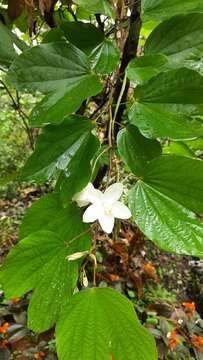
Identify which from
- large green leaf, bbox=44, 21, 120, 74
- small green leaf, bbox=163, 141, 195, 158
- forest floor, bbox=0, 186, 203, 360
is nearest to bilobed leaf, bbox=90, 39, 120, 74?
large green leaf, bbox=44, 21, 120, 74

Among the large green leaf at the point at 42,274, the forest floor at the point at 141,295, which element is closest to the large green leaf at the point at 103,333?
the large green leaf at the point at 42,274

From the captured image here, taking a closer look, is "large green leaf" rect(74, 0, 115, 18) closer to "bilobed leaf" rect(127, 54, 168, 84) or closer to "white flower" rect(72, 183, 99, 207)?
"bilobed leaf" rect(127, 54, 168, 84)

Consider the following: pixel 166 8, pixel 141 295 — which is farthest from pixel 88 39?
pixel 141 295

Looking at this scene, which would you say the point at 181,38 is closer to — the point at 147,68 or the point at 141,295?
the point at 147,68

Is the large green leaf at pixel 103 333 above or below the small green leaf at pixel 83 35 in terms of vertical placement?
below

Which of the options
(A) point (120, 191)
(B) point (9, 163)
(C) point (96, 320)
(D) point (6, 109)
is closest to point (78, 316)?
(C) point (96, 320)

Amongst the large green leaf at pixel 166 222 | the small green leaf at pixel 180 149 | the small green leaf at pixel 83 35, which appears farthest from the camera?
the small green leaf at pixel 180 149

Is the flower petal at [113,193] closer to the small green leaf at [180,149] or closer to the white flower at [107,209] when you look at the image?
the white flower at [107,209]
